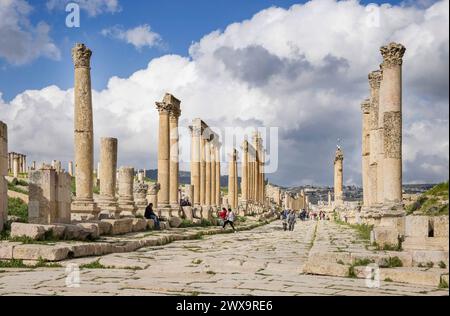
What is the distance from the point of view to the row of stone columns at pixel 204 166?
38688mm

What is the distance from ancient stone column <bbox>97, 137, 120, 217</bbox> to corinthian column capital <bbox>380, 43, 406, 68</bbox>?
11062 millimetres

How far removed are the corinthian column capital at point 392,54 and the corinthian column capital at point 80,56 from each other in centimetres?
995

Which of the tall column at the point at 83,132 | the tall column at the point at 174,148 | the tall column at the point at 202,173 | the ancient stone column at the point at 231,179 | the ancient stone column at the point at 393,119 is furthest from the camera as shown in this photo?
the ancient stone column at the point at 231,179

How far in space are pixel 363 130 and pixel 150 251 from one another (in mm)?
20187

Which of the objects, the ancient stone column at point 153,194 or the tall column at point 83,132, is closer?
the tall column at point 83,132

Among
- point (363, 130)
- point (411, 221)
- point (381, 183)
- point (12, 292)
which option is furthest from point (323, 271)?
point (363, 130)

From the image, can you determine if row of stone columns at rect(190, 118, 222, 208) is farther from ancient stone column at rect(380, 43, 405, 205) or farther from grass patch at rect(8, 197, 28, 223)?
ancient stone column at rect(380, 43, 405, 205)

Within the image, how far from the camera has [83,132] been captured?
68.1ft

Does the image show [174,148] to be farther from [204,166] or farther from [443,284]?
[443,284]

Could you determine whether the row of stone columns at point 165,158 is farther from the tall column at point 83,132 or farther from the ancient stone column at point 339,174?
the ancient stone column at point 339,174

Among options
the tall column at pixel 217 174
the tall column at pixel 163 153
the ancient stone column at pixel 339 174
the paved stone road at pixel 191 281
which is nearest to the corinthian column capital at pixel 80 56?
the tall column at pixel 163 153
